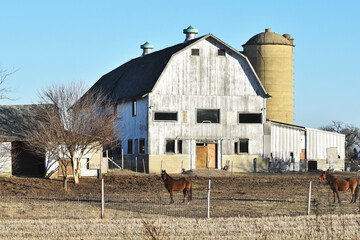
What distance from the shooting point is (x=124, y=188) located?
36.8 meters

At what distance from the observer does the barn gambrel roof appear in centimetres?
4962

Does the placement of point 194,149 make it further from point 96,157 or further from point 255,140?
point 96,157

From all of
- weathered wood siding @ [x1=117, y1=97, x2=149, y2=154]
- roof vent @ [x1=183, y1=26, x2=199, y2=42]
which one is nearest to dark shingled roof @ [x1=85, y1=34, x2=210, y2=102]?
weathered wood siding @ [x1=117, y1=97, x2=149, y2=154]

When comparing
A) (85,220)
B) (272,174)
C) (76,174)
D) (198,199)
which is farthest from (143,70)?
(85,220)

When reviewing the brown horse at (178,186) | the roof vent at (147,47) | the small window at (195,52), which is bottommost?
the brown horse at (178,186)

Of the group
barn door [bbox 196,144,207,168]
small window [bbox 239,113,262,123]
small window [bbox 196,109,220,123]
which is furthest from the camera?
small window [bbox 239,113,262,123]

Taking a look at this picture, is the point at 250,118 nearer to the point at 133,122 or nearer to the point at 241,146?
the point at 241,146

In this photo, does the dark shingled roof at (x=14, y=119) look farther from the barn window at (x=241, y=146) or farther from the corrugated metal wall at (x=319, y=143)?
the corrugated metal wall at (x=319, y=143)

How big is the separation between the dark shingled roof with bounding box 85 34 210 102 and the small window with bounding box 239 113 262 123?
664cm

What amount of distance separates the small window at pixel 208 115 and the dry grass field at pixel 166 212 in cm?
914

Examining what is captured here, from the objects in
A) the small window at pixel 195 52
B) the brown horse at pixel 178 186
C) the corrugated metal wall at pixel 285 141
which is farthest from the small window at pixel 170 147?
the brown horse at pixel 178 186

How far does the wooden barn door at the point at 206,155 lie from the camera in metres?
49.8

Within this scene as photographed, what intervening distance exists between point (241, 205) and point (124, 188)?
1134cm

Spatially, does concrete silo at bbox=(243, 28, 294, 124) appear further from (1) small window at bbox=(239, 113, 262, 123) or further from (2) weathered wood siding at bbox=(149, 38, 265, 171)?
(2) weathered wood siding at bbox=(149, 38, 265, 171)
